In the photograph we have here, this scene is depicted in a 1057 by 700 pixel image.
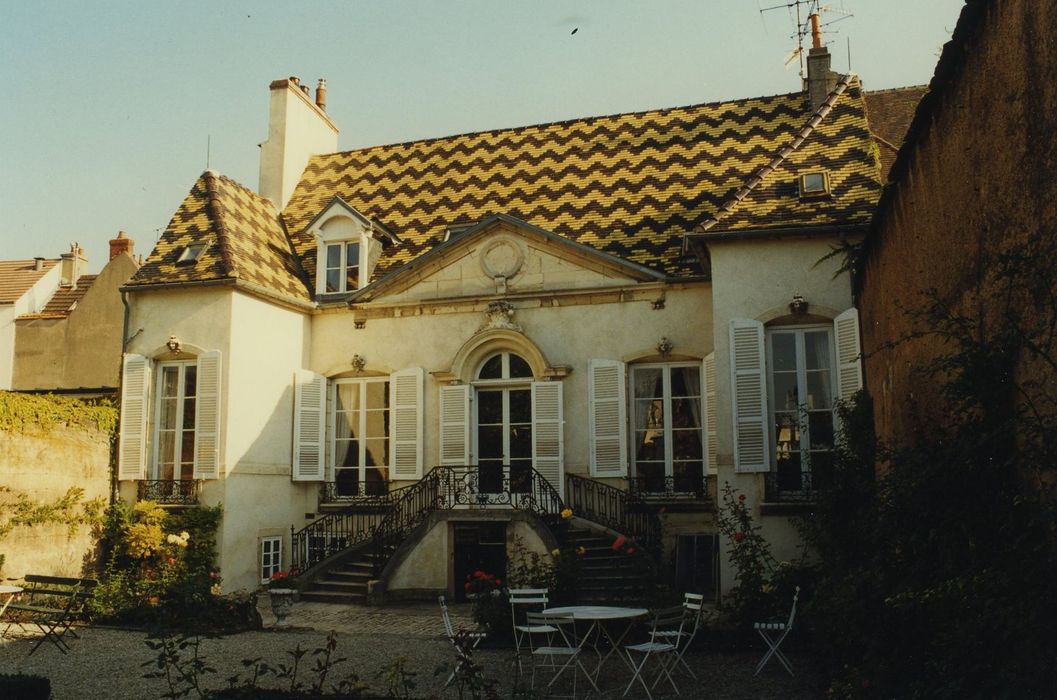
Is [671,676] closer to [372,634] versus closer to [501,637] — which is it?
[501,637]

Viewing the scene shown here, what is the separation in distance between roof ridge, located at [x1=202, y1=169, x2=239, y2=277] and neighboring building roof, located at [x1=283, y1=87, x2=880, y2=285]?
5.61 feet

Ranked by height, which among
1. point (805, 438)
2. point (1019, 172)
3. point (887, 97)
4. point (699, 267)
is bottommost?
point (805, 438)

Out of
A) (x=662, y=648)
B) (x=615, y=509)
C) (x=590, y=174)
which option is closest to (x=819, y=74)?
(x=590, y=174)

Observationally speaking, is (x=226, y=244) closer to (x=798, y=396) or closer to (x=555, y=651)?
(x=798, y=396)

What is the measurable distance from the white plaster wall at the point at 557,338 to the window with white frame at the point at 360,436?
42cm

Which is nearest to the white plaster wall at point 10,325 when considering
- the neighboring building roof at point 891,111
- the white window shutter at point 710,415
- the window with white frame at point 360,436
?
the window with white frame at point 360,436

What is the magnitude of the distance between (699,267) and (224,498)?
7.93 meters

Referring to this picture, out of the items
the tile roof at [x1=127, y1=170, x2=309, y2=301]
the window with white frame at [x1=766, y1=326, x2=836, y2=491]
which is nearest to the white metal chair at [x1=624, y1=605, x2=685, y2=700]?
the window with white frame at [x1=766, y1=326, x2=836, y2=491]

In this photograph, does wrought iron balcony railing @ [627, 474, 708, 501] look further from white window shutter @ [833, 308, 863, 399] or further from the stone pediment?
the stone pediment

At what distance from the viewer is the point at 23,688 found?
6738 mm

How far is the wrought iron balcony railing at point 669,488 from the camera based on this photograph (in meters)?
14.1

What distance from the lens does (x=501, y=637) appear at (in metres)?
10.2

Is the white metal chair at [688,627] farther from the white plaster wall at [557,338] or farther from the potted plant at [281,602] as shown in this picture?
the white plaster wall at [557,338]

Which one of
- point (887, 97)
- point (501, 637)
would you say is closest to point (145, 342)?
point (501, 637)
